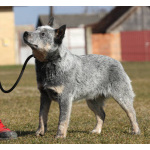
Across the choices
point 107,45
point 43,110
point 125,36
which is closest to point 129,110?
point 43,110

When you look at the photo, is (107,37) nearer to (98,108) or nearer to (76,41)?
(76,41)

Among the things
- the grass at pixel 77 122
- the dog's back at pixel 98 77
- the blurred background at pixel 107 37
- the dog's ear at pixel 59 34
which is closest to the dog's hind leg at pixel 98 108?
the grass at pixel 77 122

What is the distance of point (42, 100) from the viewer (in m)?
6.40

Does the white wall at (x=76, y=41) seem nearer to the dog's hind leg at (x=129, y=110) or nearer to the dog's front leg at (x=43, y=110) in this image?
the dog's hind leg at (x=129, y=110)

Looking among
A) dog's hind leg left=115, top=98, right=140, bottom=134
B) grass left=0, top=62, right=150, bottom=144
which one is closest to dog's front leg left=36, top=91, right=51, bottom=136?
grass left=0, top=62, right=150, bottom=144

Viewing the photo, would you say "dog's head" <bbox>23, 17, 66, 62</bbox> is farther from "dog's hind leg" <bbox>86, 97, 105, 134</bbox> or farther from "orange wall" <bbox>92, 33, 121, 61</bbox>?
"orange wall" <bbox>92, 33, 121, 61</bbox>

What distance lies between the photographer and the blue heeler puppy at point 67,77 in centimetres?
590

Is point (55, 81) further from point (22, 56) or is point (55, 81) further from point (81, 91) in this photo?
point (22, 56)

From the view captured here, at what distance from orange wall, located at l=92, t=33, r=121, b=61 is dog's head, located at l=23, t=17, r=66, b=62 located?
31.3m

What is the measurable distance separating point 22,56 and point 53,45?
105ft

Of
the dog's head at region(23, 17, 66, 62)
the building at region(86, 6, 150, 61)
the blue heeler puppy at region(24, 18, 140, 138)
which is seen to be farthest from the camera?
the building at region(86, 6, 150, 61)

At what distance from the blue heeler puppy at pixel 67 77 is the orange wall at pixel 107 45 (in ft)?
99.8

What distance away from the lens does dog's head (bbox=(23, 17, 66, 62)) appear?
5.66 meters
